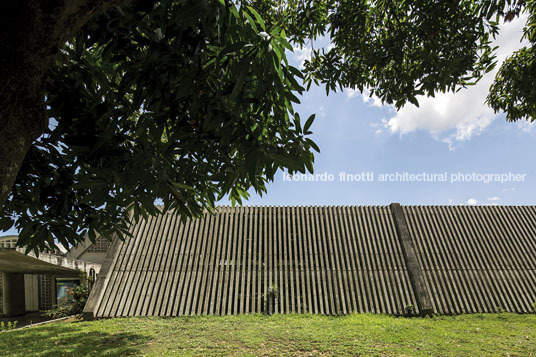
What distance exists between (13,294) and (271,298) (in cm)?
1270

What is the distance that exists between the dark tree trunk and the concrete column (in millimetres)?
16525

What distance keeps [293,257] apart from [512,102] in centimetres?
650

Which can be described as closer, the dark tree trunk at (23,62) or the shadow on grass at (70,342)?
the dark tree trunk at (23,62)

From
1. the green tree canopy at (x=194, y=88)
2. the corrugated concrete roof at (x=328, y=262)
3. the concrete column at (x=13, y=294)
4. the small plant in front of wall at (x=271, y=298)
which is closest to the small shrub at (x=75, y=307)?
the corrugated concrete roof at (x=328, y=262)

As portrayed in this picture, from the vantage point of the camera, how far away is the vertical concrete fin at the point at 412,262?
808 cm

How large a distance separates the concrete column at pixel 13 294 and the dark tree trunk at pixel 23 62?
16.5 meters

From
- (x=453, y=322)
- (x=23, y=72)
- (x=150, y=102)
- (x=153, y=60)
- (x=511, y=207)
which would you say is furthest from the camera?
(x=511, y=207)

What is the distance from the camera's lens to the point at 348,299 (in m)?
8.34

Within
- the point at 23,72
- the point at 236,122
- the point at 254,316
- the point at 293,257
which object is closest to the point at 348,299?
Answer: the point at 293,257

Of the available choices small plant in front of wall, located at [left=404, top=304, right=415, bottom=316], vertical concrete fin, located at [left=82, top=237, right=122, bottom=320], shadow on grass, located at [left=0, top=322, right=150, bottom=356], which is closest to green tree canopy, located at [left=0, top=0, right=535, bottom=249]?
shadow on grass, located at [left=0, top=322, right=150, bottom=356]

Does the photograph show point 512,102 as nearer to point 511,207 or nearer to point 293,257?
point 293,257

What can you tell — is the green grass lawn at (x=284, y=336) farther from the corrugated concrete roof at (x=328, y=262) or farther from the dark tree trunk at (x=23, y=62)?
the dark tree trunk at (x=23, y=62)

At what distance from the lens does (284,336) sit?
20.5 feet

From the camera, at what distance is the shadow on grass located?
568 centimetres
